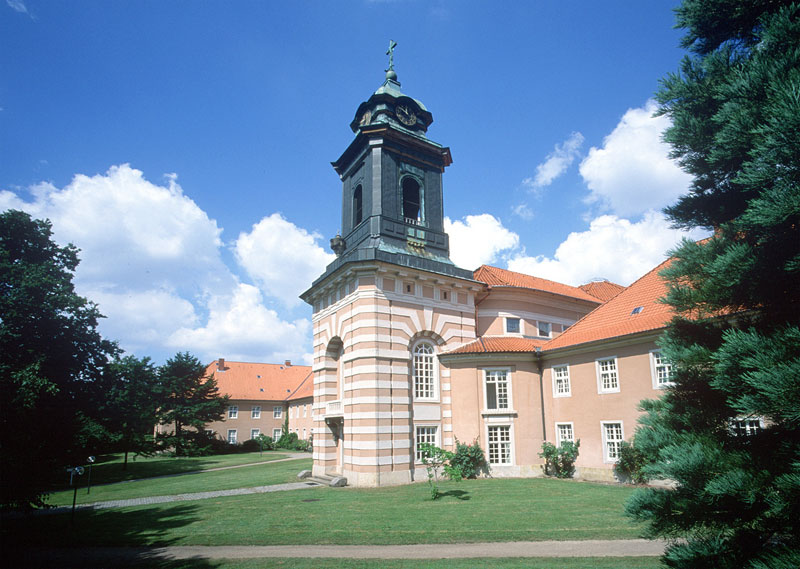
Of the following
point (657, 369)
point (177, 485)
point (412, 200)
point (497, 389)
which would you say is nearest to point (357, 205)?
point (412, 200)

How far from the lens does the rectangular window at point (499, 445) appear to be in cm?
2319

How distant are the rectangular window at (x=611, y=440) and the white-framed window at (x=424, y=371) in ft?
26.9

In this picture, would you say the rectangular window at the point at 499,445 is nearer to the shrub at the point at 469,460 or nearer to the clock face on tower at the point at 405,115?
the shrub at the point at 469,460

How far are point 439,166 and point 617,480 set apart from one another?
19063 mm

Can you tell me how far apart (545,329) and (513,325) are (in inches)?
109

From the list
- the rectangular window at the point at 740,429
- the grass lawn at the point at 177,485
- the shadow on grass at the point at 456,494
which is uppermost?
the rectangular window at the point at 740,429

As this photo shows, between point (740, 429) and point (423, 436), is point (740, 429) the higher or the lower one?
the higher one

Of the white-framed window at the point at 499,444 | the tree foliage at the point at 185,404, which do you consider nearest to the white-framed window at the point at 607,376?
the white-framed window at the point at 499,444

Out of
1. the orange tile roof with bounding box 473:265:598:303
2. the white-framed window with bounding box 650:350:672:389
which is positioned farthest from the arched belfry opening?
the white-framed window with bounding box 650:350:672:389

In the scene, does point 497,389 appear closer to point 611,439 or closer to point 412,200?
point 611,439

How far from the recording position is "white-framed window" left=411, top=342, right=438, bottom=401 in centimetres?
2399

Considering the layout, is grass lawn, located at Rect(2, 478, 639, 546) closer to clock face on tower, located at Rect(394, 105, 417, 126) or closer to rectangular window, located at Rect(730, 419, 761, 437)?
rectangular window, located at Rect(730, 419, 761, 437)

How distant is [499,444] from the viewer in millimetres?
23344

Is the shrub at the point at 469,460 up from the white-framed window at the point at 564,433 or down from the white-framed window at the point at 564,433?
down
